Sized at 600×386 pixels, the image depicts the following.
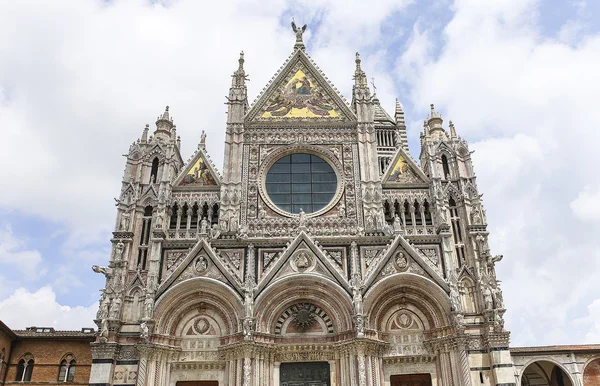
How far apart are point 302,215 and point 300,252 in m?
1.61

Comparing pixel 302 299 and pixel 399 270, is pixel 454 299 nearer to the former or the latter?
pixel 399 270

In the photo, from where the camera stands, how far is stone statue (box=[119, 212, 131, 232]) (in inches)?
794

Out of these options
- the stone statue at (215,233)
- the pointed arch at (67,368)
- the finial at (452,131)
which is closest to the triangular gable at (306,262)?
the stone statue at (215,233)

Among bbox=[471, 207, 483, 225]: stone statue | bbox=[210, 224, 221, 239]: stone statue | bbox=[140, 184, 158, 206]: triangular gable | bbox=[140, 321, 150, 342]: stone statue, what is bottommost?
bbox=[140, 321, 150, 342]: stone statue

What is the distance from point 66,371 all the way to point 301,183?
1244 cm

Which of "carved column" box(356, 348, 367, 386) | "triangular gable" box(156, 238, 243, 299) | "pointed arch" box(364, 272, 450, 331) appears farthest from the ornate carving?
"carved column" box(356, 348, 367, 386)

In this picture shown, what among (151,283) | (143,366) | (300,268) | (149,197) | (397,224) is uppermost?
(149,197)

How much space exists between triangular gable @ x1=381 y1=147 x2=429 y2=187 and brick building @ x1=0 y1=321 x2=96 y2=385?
13.9 metres

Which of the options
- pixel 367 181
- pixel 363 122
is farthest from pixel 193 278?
pixel 363 122

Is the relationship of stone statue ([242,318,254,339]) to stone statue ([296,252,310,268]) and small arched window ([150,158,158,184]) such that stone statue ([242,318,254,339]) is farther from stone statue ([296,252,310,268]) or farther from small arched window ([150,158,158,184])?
small arched window ([150,158,158,184])

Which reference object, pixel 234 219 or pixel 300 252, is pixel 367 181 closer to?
pixel 300 252

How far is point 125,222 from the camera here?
20281 millimetres

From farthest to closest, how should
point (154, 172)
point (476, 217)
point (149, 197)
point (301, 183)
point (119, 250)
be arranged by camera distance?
point (301, 183), point (154, 172), point (149, 197), point (476, 217), point (119, 250)

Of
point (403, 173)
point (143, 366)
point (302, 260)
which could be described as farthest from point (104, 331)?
point (403, 173)
